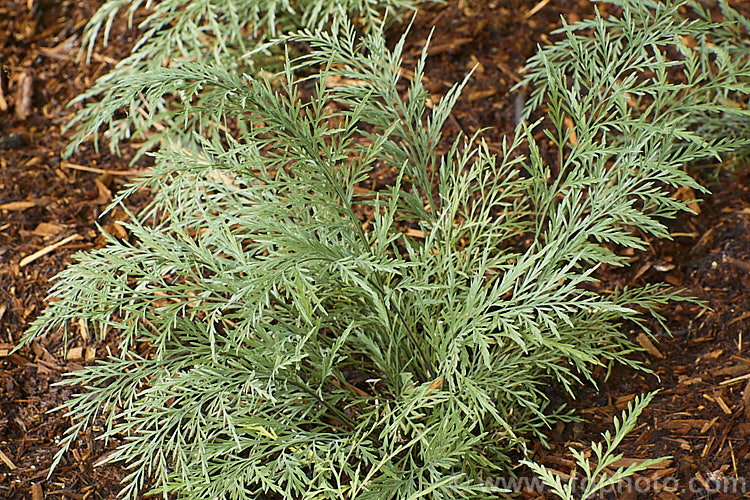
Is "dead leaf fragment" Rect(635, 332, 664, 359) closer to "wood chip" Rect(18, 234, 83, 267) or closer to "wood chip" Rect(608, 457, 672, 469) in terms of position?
"wood chip" Rect(608, 457, 672, 469)

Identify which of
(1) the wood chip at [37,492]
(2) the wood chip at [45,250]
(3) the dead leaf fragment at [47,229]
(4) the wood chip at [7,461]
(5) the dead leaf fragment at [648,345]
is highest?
(3) the dead leaf fragment at [47,229]

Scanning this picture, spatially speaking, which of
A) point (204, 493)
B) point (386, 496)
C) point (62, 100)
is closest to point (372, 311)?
point (386, 496)

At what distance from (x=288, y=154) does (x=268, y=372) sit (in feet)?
1.88

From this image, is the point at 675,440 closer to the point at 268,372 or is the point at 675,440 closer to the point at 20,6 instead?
the point at 268,372

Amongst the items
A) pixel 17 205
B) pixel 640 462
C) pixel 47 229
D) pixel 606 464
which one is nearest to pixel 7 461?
pixel 47 229

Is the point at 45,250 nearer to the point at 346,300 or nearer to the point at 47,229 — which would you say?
the point at 47,229

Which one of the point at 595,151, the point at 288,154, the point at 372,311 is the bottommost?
the point at 372,311

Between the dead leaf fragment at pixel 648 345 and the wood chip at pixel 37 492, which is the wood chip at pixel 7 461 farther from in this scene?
the dead leaf fragment at pixel 648 345

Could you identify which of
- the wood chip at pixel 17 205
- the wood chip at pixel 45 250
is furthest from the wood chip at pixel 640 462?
the wood chip at pixel 17 205

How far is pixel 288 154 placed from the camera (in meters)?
1.86

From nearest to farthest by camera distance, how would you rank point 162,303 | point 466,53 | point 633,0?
point 633,0 → point 162,303 → point 466,53

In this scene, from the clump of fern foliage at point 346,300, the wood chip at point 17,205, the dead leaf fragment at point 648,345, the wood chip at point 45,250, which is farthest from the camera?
the wood chip at point 17,205

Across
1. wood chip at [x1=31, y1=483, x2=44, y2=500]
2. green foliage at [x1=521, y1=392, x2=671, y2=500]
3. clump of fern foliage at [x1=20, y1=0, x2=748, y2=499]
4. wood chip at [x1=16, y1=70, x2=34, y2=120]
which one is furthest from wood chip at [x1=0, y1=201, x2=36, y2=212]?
green foliage at [x1=521, y1=392, x2=671, y2=500]

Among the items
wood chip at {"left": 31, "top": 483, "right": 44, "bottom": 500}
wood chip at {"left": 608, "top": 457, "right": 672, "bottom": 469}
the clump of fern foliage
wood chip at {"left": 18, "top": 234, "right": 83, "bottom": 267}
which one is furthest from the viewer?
wood chip at {"left": 18, "top": 234, "right": 83, "bottom": 267}
